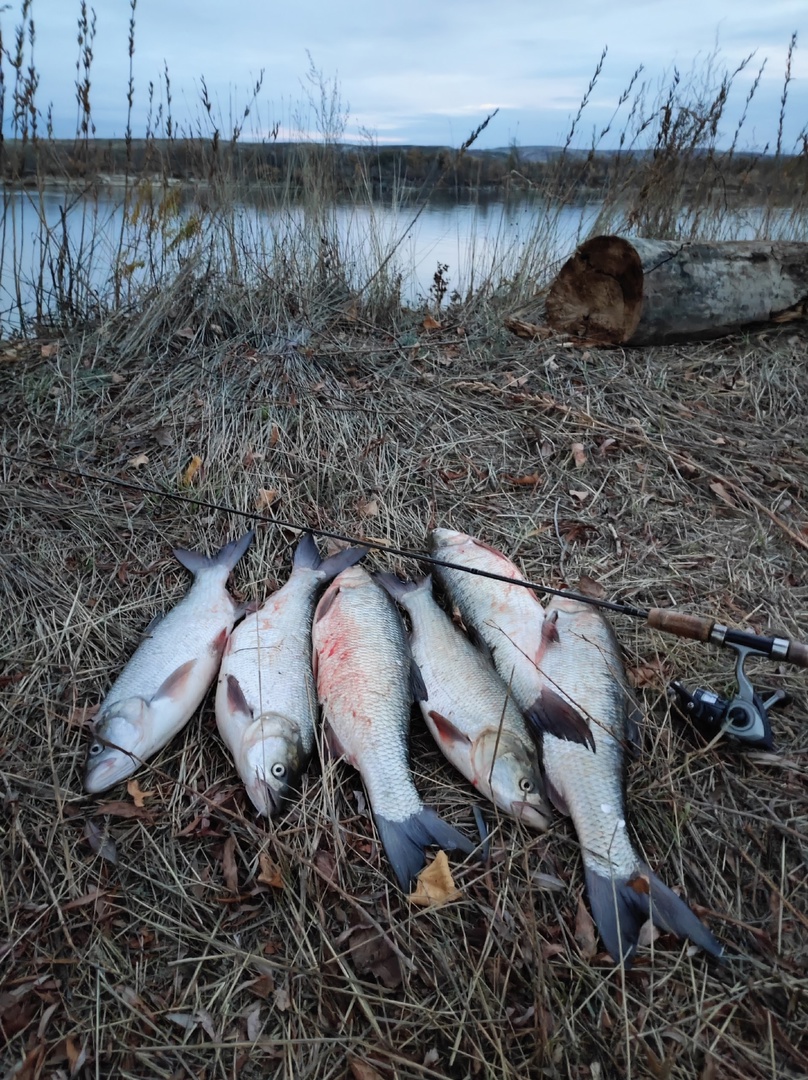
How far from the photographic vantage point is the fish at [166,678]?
2.25 m

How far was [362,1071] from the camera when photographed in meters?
1.62

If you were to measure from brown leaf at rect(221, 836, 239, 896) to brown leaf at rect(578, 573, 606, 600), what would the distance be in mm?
1616

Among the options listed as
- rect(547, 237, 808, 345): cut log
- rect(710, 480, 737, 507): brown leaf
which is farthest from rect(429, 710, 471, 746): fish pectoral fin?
rect(547, 237, 808, 345): cut log

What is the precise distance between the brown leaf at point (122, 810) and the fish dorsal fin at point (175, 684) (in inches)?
→ 13.8

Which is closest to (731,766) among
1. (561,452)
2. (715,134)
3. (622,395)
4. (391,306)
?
(561,452)

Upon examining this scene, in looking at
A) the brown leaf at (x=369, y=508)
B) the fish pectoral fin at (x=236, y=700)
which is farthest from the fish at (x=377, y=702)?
the brown leaf at (x=369, y=508)

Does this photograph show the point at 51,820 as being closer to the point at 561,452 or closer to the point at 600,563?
the point at 600,563

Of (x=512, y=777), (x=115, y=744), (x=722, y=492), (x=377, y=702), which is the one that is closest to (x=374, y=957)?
(x=512, y=777)

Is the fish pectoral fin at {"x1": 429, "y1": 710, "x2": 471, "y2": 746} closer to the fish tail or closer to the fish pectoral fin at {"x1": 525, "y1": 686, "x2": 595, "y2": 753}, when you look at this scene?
the fish pectoral fin at {"x1": 525, "y1": 686, "x2": 595, "y2": 753}

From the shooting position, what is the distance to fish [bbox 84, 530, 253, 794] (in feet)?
7.38

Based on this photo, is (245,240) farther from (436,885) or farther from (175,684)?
(436,885)

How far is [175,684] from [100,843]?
1.79 feet

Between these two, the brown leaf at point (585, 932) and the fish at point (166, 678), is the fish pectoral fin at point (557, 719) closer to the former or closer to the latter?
the brown leaf at point (585, 932)

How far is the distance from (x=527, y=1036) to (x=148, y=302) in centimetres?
435
